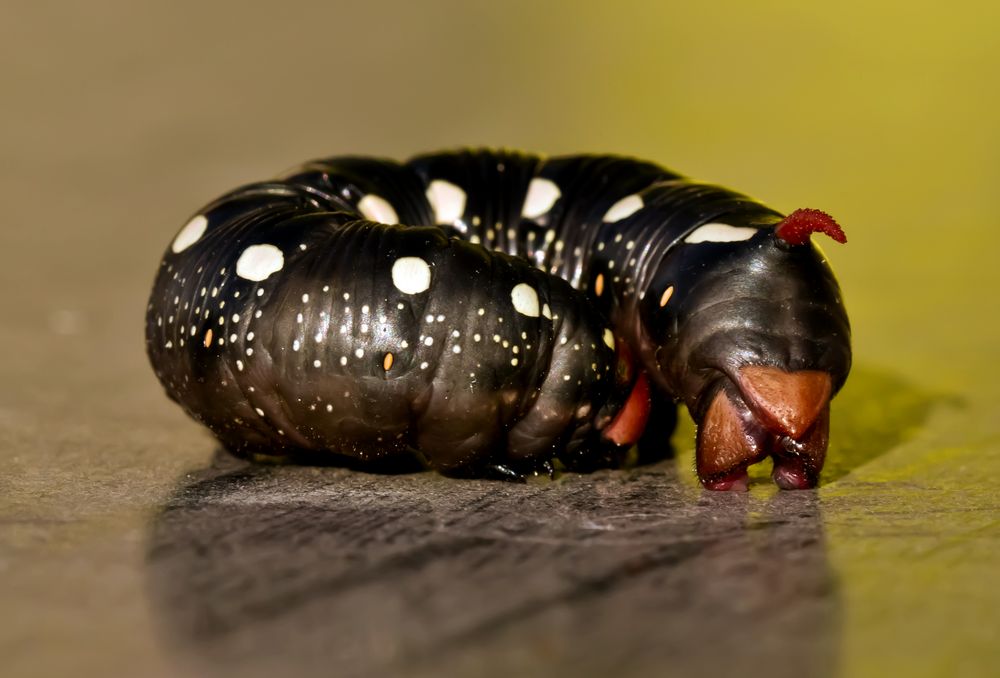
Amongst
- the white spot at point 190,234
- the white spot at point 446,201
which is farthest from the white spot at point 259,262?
the white spot at point 446,201

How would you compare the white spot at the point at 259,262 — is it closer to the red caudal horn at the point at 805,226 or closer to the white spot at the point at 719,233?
the white spot at the point at 719,233

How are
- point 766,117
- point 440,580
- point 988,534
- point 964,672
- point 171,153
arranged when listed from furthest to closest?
point 766,117
point 171,153
point 988,534
point 440,580
point 964,672

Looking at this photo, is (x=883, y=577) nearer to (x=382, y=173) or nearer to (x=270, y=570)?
(x=270, y=570)

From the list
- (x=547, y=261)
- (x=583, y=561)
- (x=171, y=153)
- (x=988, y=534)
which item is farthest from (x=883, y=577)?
(x=171, y=153)

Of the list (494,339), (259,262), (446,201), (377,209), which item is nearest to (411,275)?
(494,339)

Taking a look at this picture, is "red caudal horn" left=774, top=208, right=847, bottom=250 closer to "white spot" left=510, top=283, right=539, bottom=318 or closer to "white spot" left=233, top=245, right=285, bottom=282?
"white spot" left=510, top=283, right=539, bottom=318

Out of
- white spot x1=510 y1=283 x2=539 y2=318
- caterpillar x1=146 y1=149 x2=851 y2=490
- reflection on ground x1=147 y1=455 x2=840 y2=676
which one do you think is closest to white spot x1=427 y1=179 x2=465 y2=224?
caterpillar x1=146 y1=149 x2=851 y2=490
